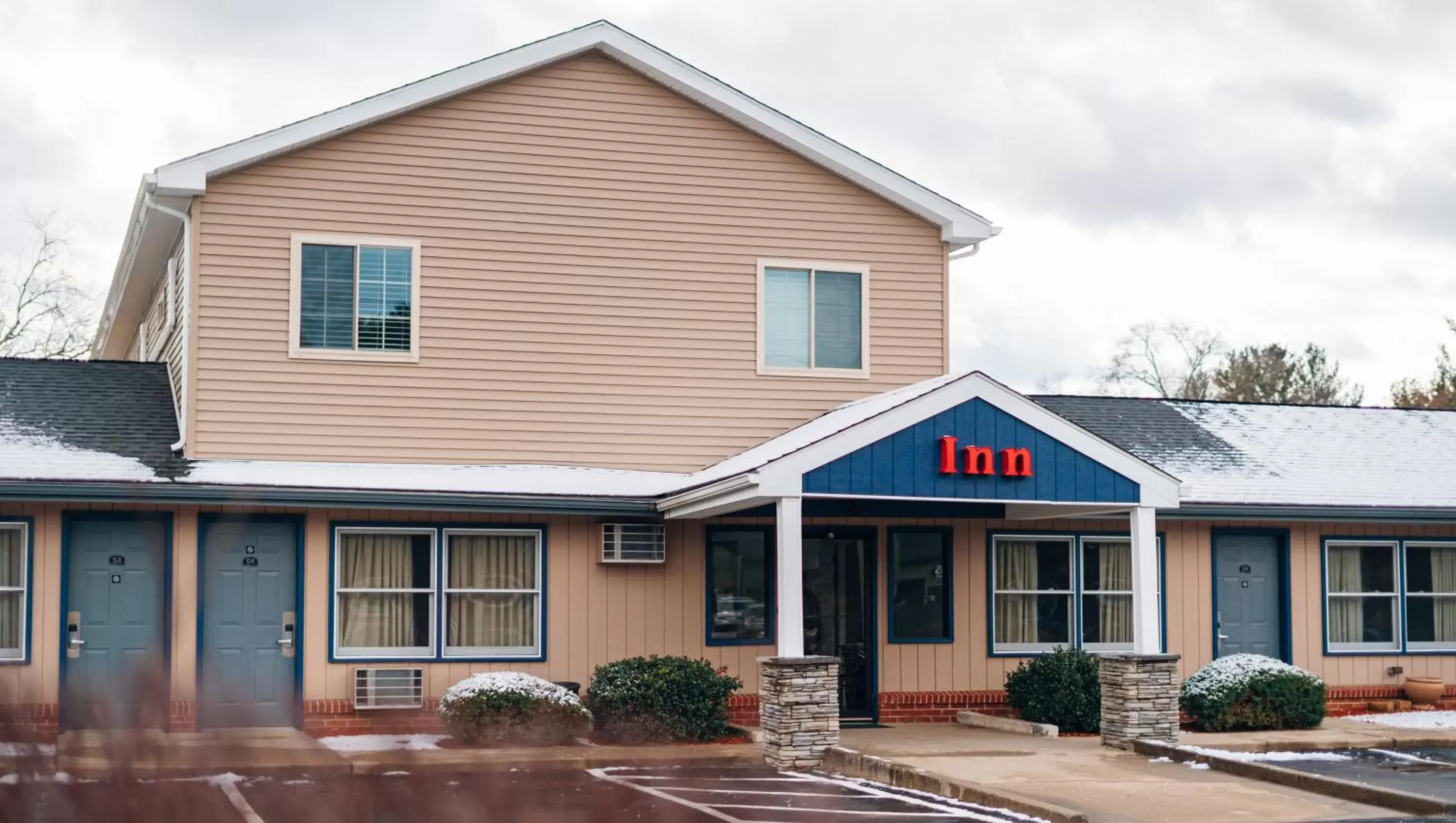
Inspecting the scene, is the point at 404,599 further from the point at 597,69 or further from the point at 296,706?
the point at 597,69

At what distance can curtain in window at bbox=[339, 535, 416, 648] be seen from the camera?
55.5 feet

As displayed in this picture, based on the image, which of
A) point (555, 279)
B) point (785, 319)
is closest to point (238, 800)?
point (555, 279)

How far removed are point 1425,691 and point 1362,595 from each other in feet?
4.46

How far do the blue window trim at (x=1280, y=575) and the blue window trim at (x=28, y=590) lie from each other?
13104 millimetres

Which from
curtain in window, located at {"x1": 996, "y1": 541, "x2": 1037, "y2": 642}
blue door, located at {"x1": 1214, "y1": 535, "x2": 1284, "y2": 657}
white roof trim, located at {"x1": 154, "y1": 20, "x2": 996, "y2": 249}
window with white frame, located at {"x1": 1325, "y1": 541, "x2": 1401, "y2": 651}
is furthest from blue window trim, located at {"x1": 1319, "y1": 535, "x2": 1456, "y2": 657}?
white roof trim, located at {"x1": 154, "y1": 20, "x2": 996, "y2": 249}

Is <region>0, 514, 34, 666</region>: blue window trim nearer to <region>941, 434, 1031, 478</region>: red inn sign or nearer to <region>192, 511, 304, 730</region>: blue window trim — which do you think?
<region>192, 511, 304, 730</region>: blue window trim

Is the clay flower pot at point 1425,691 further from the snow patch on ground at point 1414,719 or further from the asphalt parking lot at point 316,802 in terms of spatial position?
the asphalt parking lot at point 316,802

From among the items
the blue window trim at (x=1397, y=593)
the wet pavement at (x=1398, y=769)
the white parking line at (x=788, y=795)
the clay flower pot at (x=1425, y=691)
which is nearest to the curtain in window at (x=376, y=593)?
the white parking line at (x=788, y=795)

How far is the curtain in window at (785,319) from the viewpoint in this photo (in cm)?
→ 1891

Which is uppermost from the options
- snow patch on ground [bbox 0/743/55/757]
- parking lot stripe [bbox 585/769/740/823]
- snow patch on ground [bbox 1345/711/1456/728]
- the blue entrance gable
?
the blue entrance gable

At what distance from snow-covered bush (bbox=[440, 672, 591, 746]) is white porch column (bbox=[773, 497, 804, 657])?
2.27 m

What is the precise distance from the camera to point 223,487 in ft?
51.8

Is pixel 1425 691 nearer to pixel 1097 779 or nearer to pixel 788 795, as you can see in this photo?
pixel 1097 779

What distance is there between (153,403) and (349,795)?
15.9 meters
